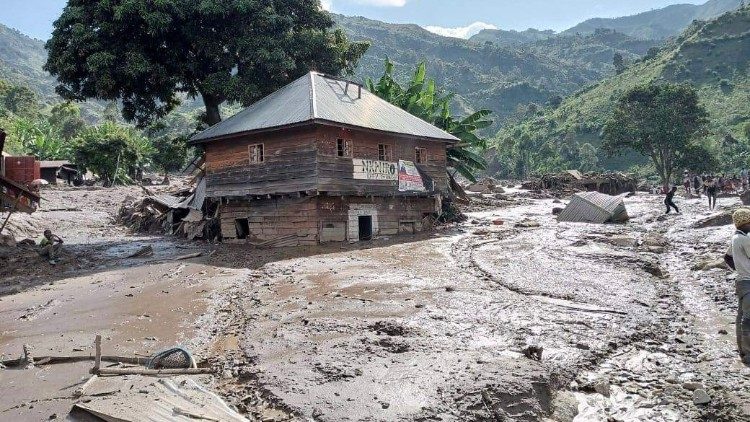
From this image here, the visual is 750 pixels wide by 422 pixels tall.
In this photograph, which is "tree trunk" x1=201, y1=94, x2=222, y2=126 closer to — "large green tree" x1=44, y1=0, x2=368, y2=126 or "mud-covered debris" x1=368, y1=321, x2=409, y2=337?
"large green tree" x1=44, y1=0, x2=368, y2=126

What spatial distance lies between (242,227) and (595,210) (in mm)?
17206

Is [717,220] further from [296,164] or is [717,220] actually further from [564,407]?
[564,407]

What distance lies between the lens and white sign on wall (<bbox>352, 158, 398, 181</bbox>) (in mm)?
21156

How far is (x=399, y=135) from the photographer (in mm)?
22625

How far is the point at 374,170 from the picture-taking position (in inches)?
864

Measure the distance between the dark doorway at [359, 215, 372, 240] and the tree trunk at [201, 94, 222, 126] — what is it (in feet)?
41.5

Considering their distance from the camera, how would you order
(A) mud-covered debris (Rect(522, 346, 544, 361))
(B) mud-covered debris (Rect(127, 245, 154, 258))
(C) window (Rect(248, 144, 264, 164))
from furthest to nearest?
(C) window (Rect(248, 144, 264, 164))
(B) mud-covered debris (Rect(127, 245, 154, 258))
(A) mud-covered debris (Rect(522, 346, 544, 361))

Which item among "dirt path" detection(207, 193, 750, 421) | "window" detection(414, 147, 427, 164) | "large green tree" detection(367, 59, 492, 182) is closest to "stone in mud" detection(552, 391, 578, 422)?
"dirt path" detection(207, 193, 750, 421)

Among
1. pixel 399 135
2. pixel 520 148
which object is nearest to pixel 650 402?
pixel 399 135

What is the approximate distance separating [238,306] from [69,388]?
15.3 feet

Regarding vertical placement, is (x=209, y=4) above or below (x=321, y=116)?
above

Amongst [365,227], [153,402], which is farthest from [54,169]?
[153,402]

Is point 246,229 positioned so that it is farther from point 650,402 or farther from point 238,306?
point 650,402

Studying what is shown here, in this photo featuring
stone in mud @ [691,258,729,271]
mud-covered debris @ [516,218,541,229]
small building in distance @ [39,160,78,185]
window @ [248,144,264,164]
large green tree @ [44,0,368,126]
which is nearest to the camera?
stone in mud @ [691,258,729,271]
